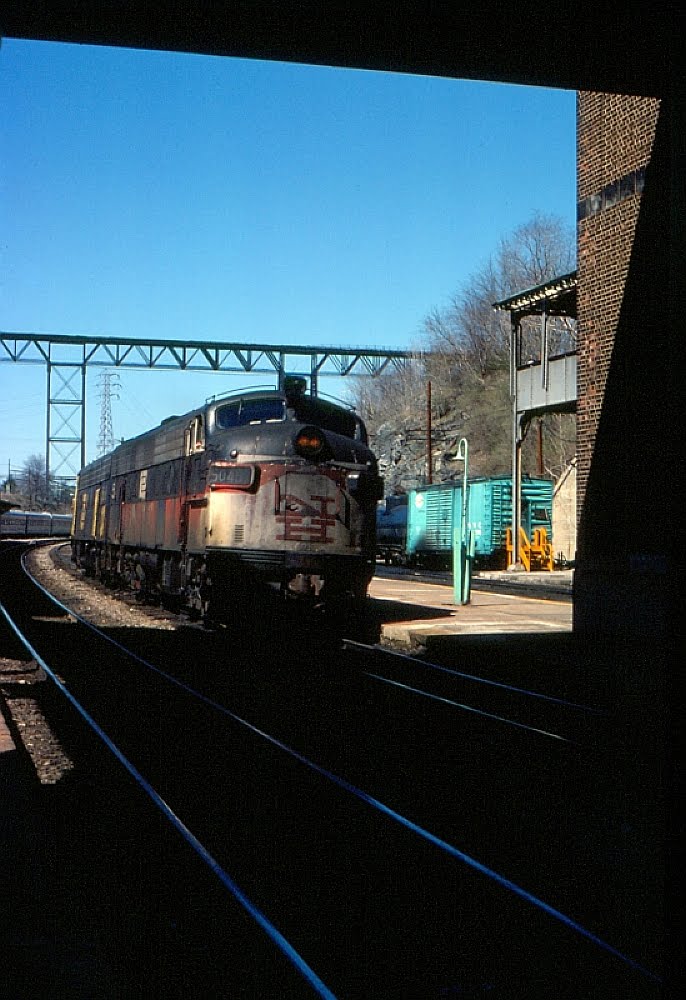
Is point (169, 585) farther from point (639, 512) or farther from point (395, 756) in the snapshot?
point (395, 756)

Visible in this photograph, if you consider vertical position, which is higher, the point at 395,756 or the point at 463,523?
the point at 463,523

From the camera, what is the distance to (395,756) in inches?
293

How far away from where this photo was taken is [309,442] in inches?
543

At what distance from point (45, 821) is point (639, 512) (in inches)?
381

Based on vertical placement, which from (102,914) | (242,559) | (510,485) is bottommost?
(102,914)

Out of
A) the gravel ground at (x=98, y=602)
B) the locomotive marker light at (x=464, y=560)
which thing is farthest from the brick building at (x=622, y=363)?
the gravel ground at (x=98, y=602)

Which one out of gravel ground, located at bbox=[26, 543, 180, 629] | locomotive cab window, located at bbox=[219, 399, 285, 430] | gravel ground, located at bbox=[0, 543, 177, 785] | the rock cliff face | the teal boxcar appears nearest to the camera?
gravel ground, located at bbox=[0, 543, 177, 785]

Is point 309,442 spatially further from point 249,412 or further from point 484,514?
point 484,514

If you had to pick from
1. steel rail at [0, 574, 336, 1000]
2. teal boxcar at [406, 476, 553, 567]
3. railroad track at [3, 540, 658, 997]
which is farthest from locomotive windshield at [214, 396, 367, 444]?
teal boxcar at [406, 476, 553, 567]

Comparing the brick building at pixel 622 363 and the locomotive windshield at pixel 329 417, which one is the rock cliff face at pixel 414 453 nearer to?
the locomotive windshield at pixel 329 417

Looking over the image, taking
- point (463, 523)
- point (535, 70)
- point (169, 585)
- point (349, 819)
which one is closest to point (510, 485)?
point (463, 523)

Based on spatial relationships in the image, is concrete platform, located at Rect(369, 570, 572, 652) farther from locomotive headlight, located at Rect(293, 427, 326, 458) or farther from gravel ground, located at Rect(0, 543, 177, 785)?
gravel ground, located at Rect(0, 543, 177, 785)

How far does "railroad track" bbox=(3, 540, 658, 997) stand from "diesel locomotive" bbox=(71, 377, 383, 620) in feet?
8.55

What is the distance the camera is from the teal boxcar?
33.9 meters
